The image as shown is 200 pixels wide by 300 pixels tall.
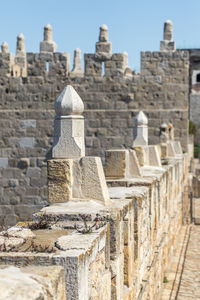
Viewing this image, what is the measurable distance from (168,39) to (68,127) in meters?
8.82

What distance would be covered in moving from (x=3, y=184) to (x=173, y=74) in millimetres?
4501

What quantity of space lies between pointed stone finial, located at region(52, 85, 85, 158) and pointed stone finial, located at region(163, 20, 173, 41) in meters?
8.70

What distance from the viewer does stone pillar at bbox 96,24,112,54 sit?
1120 centimetres

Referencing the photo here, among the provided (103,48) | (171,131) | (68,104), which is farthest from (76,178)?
(171,131)

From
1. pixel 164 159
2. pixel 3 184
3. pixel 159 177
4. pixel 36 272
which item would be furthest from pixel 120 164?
pixel 3 184

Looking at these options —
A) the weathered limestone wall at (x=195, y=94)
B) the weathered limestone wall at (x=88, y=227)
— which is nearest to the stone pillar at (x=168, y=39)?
the weathered limestone wall at (x=88, y=227)

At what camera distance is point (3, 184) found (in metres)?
11.1

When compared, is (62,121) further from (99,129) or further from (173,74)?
(173,74)

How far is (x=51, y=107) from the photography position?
1132cm

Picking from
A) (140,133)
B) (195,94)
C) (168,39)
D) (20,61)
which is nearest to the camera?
(140,133)

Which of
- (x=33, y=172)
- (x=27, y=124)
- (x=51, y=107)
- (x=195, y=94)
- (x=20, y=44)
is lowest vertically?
(x=33, y=172)

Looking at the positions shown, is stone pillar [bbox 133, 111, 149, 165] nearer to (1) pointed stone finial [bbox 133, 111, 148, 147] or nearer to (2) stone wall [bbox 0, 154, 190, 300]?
(1) pointed stone finial [bbox 133, 111, 148, 147]

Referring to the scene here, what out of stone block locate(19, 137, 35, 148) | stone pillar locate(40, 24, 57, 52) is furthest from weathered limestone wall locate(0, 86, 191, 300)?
stone pillar locate(40, 24, 57, 52)

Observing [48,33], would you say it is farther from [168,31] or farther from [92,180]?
[92,180]
